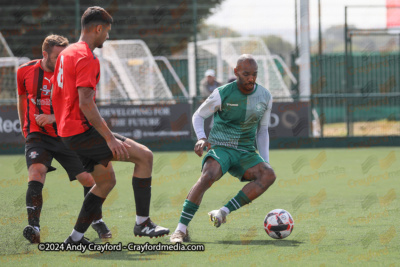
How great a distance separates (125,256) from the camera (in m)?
5.49

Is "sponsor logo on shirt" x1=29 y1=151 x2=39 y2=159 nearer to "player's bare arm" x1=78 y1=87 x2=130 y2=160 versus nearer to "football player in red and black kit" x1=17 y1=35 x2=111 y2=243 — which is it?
"football player in red and black kit" x1=17 y1=35 x2=111 y2=243

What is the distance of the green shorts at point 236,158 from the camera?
641 cm

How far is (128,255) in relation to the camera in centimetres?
554

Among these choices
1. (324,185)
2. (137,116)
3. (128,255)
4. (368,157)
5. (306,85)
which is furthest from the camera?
(306,85)

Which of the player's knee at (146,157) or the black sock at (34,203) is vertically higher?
the player's knee at (146,157)

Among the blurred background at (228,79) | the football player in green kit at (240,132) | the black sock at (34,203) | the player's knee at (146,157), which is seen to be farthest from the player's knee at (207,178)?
the blurred background at (228,79)

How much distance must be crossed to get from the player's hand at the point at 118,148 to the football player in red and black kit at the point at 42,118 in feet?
4.00

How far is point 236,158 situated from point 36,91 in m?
2.04

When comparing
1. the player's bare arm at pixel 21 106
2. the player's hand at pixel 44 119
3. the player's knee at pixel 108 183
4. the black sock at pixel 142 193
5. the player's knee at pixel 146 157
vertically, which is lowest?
the black sock at pixel 142 193

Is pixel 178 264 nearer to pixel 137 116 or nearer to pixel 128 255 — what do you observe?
pixel 128 255

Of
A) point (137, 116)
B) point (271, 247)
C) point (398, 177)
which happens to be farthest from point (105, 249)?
point (137, 116)

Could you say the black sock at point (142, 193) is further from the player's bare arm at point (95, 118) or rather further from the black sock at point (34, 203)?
the black sock at point (34, 203)

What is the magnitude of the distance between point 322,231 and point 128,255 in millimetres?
2016

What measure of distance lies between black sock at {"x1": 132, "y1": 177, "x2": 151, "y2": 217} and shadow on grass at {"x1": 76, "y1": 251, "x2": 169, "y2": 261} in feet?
1.30
